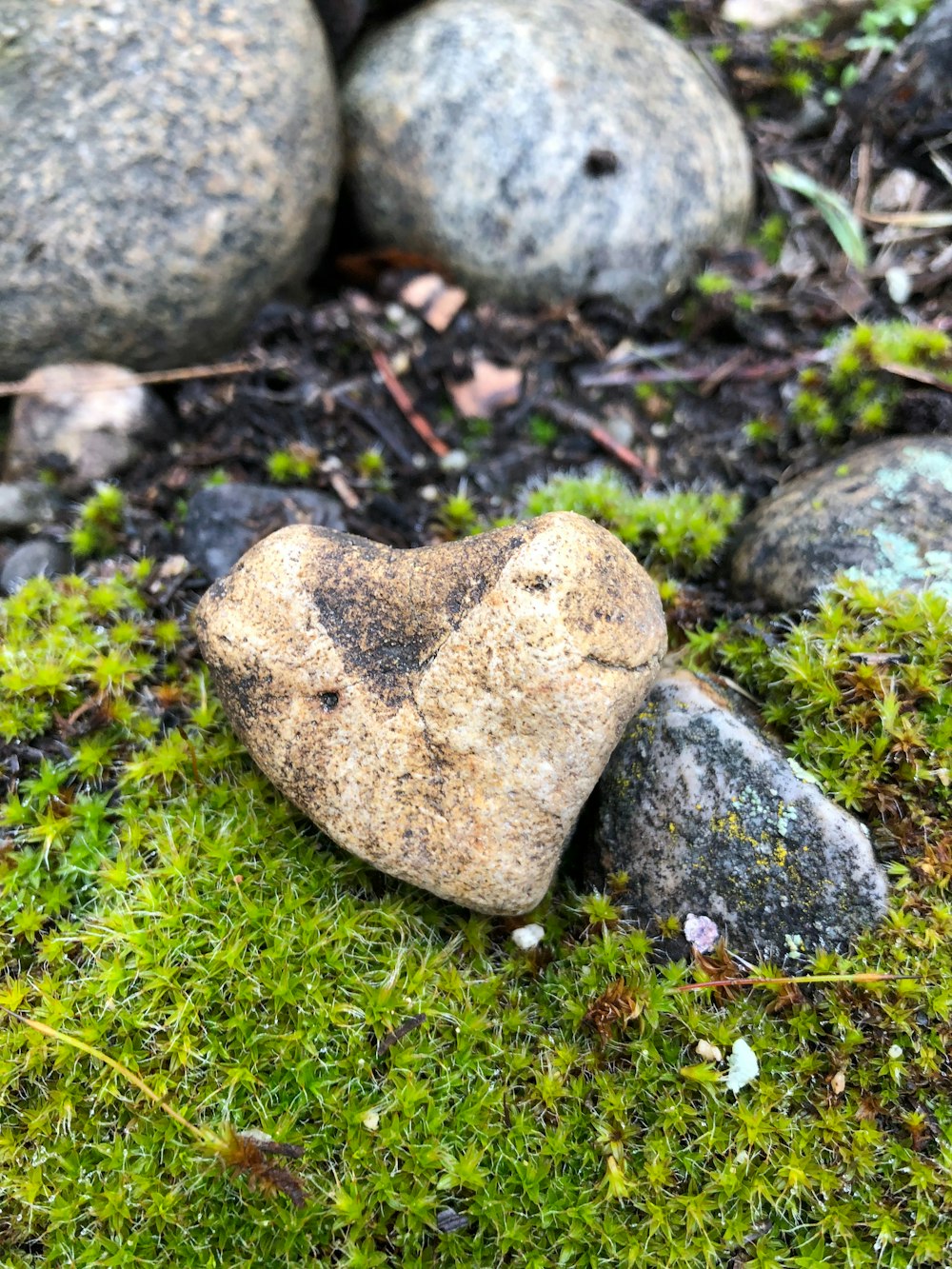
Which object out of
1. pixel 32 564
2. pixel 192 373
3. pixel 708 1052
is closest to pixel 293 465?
pixel 192 373

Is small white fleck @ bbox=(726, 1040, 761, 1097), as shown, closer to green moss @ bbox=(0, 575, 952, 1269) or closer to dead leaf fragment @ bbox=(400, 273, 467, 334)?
green moss @ bbox=(0, 575, 952, 1269)

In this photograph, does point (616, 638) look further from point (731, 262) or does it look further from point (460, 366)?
point (731, 262)

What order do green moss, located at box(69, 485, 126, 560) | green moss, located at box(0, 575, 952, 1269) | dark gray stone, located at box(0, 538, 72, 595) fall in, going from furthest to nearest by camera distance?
green moss, located at box(69, 485, 126, 560), dark gray stone, located at box(0, 538, 72, 595), green moss, located at box(0, 575, 952, 1269)

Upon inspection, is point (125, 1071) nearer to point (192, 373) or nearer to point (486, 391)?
point (192, 373)

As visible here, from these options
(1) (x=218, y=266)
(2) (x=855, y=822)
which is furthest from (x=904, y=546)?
(1) (x=218, y=266)

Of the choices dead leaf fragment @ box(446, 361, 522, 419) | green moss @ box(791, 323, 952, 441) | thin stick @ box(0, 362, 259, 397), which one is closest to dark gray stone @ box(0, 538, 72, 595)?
thin stick @ box(0, 362, 259, 397)
